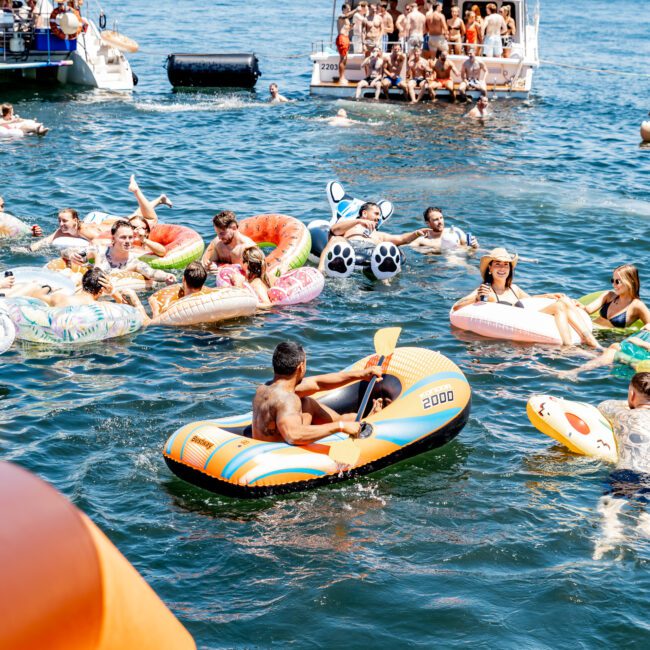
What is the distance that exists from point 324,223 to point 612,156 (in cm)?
938

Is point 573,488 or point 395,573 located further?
point 573,488

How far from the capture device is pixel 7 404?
9094 millimetres

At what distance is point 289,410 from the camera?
24.0 ft

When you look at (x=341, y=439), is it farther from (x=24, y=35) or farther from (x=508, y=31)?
(x=508, y=31)

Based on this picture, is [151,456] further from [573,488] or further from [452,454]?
[573,488]

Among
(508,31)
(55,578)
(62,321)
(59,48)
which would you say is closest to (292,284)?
(62,321)

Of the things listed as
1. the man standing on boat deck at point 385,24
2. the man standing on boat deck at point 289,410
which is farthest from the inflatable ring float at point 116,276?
the man standing on boat deck at point 385,24

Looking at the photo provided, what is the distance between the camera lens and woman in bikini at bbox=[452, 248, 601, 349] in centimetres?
1065

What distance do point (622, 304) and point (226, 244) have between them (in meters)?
4.74

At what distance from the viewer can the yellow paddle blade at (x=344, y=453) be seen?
23.7 ft

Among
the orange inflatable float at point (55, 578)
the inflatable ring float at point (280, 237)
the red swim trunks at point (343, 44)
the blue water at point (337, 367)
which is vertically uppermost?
the red swim trunks at point (343, 44)

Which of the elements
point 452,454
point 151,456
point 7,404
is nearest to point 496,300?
point 452,454

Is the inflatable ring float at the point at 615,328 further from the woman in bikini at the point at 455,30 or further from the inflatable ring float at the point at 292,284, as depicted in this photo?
the woman in bikini at the point at 455,30

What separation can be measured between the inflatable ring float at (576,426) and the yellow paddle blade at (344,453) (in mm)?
1780
